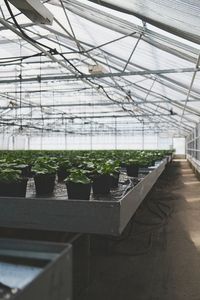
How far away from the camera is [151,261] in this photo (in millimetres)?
Answer: 3518

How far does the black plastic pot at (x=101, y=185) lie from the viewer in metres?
2.61

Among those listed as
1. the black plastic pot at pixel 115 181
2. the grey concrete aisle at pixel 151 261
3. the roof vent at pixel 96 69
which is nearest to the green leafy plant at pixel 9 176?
the black plastic pot at pixel 115 181

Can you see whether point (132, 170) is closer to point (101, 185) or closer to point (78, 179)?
point (101, 185)

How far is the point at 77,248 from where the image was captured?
278 centimetres

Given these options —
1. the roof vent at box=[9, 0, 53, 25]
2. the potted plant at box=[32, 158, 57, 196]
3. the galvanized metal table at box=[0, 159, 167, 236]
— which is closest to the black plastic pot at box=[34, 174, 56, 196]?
the potted plant at box=[32, 158, 57, 196]

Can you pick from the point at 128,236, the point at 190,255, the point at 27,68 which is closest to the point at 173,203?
the point at 128,236

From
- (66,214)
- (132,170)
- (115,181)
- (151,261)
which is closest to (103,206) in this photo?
(66,214)

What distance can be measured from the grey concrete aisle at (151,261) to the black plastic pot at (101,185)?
0.87 metres

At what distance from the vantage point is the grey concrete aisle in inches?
109

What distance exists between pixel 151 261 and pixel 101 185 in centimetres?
141

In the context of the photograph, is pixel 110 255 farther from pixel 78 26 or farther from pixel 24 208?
pixel 78 26

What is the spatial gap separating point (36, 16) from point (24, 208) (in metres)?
1.76

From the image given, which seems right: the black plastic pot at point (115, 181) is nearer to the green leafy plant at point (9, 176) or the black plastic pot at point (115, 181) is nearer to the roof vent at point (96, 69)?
the green leafy plant at point (9, 176)

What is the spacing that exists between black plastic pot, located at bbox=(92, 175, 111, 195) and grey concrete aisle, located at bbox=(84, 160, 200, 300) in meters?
0.87
